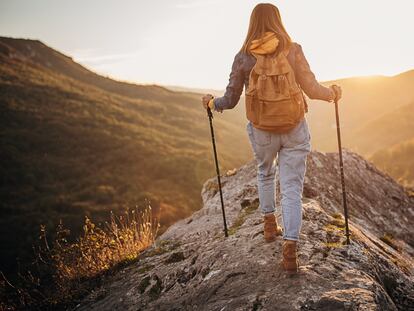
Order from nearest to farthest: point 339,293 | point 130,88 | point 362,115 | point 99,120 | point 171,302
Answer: point 339,293 → point 171,302 → point 99,120 → point 362,115 → point 130,88

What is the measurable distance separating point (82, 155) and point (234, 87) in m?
34.2

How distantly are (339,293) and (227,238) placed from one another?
1.98m

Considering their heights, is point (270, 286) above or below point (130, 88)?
below

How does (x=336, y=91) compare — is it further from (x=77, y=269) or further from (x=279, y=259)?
(x=77, y=269)

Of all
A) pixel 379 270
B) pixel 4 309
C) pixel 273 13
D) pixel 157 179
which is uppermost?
pixel 273 13

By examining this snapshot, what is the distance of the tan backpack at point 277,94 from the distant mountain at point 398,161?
15.1 meters

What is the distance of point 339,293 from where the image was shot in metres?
3.22

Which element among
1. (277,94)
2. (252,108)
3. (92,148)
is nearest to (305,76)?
(277,94)

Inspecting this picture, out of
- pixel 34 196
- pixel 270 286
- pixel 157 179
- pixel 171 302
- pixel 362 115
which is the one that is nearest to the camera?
pixel 270 286

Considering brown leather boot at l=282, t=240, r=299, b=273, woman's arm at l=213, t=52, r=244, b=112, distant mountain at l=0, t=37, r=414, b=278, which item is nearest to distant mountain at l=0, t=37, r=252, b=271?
distant mountain at l=0, t=37, r=414, b=278

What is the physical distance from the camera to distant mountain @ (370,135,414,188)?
57.4ft

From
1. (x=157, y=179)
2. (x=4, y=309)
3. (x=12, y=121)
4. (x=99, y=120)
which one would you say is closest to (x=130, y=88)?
(x=99, y=120)

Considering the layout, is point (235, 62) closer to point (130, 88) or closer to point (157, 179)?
point (157, 179)

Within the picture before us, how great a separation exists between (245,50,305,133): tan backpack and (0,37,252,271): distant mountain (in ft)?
41.3
